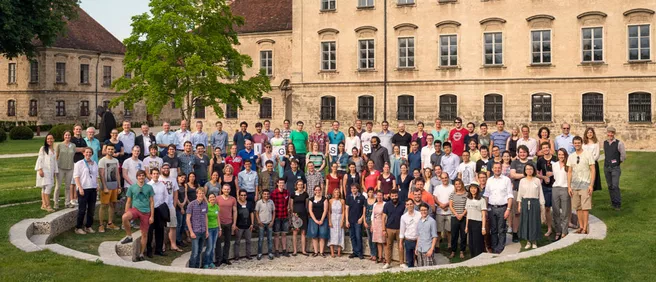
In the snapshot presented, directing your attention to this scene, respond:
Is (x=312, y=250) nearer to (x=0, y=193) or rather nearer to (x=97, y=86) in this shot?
(x=0, y=193)

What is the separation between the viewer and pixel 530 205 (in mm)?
13062

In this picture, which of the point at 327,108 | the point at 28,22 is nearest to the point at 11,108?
the point at 28,22

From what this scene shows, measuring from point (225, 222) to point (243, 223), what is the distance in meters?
0.77

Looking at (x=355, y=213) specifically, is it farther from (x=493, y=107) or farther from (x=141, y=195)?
(x=493, y=107)

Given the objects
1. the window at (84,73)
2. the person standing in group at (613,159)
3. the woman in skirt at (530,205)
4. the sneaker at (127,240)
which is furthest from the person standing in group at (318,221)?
the window at (84,73)

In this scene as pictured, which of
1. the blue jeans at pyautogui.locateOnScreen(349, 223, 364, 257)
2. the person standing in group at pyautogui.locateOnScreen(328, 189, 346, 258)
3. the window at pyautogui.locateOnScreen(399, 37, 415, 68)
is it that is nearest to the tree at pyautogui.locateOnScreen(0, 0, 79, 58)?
the window at pyautogui.locateOnScreen(399, 37, 415, 68)

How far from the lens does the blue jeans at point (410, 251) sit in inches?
521

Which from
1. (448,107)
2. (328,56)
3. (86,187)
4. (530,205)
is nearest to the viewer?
(530,205)

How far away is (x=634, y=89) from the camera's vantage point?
32.4 metres

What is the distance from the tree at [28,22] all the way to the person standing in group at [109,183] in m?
24.9

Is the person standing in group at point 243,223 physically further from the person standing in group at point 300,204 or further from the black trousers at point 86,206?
the black trousers at point 86,206

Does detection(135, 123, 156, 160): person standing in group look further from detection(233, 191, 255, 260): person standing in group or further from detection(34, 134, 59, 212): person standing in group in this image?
detection(233, 191, 255, 260): person standing in group

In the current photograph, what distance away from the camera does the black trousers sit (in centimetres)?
1451

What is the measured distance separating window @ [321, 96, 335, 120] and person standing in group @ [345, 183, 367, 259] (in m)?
24.3
